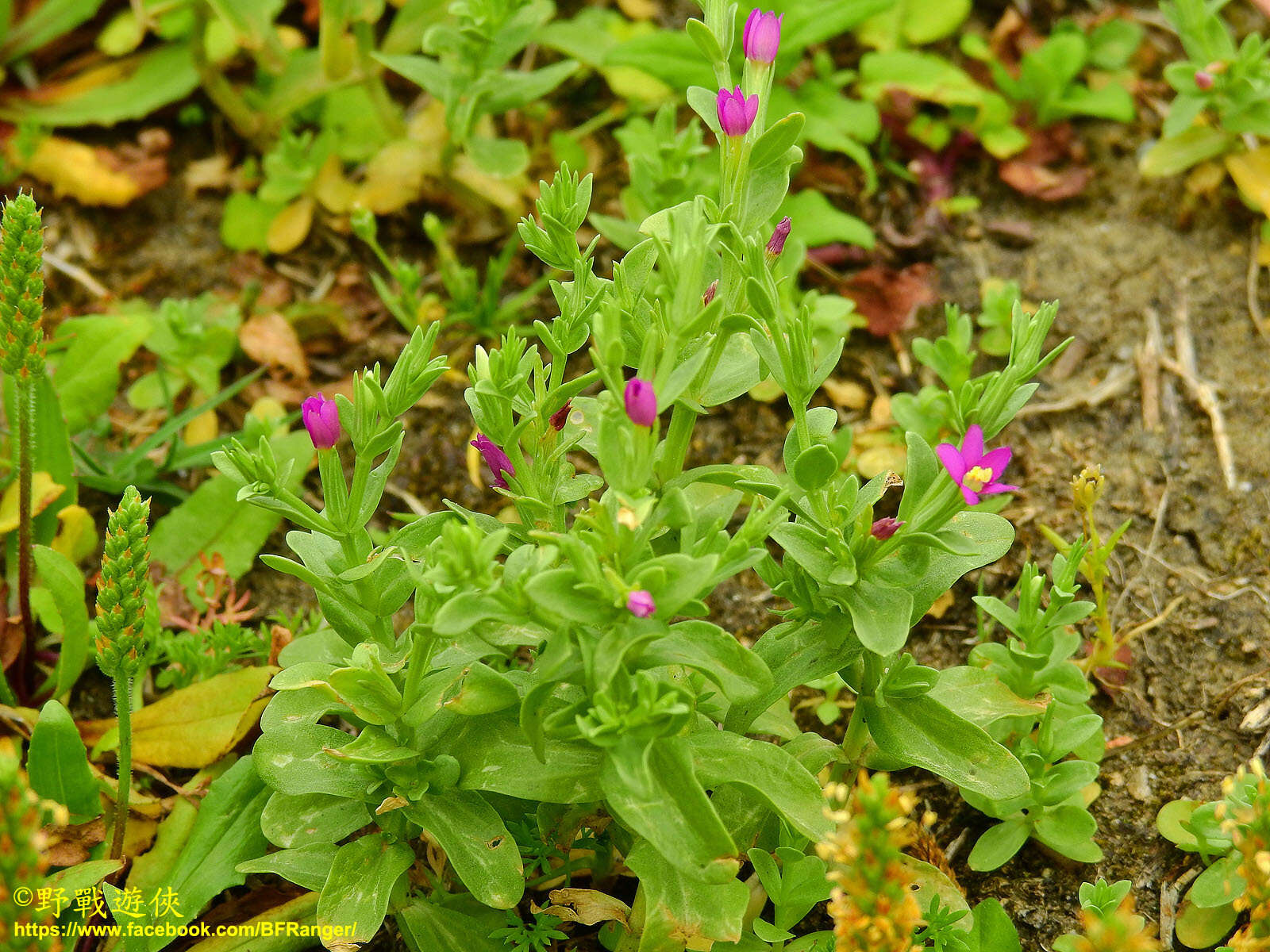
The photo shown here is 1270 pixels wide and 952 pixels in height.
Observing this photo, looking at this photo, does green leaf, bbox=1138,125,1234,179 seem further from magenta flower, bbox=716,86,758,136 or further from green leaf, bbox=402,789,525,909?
green leaf, bbox=402,789,525,909

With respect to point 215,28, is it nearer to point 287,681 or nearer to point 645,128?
point 645,128

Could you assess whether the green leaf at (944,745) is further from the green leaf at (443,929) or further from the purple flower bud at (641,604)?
the green leaf at (443,929)

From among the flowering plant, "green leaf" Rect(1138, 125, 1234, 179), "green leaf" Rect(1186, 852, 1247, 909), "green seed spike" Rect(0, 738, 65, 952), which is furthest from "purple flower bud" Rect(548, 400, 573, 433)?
"green leaf" Rect(1138, 125, 1234, 179)

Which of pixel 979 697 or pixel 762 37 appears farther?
pixel 979 697

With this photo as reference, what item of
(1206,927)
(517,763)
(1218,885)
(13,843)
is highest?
(13,843)

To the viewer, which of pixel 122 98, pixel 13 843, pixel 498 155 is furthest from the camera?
pixel 122 98

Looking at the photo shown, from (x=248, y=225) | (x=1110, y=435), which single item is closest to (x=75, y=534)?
(x=248, y=225)

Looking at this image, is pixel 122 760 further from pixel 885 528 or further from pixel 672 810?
pixel 885 528

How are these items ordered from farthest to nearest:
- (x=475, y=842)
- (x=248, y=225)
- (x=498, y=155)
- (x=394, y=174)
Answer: (x=248, y=225) → (x=394, y=174) → (x=498, y=155) → (x=475, y=842)
